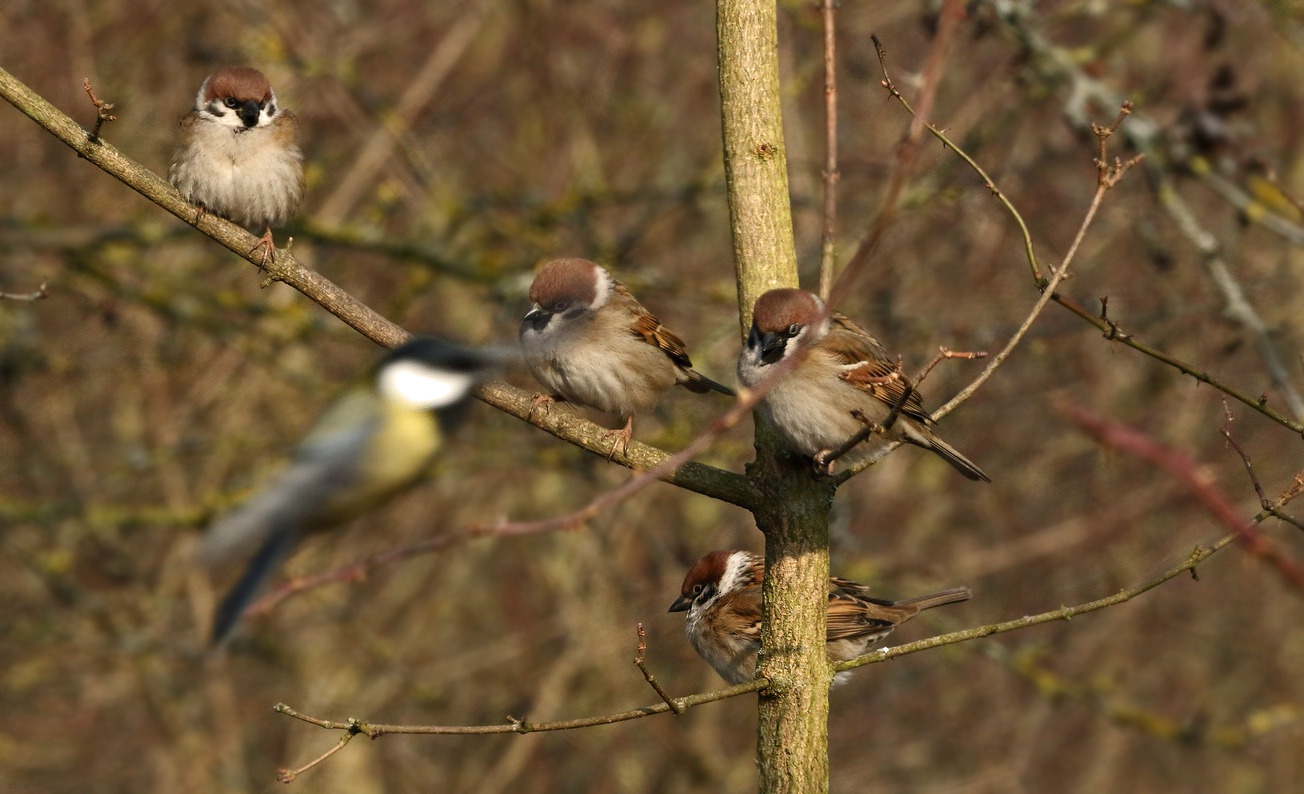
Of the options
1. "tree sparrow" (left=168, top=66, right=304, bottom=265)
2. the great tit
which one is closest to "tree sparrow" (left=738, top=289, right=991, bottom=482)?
the great tit

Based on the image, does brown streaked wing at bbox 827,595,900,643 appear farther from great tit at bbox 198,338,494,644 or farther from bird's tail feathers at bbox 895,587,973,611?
great tit at bbox 198,338,494,644

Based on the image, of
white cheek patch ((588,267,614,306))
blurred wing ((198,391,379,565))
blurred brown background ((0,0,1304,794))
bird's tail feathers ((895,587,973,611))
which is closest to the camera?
blurred wing ((198,391,379,565))

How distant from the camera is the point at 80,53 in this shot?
8391 mm

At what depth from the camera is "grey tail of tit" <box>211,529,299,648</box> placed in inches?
91.7

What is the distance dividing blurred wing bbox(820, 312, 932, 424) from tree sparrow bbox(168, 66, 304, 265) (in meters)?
2.31

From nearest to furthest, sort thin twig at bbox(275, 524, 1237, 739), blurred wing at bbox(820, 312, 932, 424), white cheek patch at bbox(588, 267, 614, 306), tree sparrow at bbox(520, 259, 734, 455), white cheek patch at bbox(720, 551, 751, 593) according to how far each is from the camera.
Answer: thin twig at bbox(275, 524, 1237, 739) → blurred wing at bbox(820, 312, 932, 424) → tree sparrow at bbox(520, 259, 734, 455) → white cheek patch at bbox(588, 267, 614, 306) → white cheek patch at bbox(720, 551, 751, 593)

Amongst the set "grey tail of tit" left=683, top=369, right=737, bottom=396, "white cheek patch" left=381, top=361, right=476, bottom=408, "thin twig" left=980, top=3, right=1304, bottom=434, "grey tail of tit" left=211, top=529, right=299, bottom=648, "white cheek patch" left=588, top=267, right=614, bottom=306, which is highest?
"thin twig" left=980, top=3, right=1304, bottom=434

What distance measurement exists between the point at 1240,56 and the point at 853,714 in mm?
5862

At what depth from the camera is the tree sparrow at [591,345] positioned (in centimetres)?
497

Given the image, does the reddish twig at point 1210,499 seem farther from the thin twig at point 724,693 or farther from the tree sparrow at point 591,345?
the tree sparrow at point 591,345

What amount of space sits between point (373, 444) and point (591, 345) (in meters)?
2.17

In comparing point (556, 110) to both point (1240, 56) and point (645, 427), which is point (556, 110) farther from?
point (1240, 56)

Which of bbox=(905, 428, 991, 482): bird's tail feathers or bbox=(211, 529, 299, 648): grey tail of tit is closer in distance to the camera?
bbox=(211, 529, 299, 648): grey tail of tit

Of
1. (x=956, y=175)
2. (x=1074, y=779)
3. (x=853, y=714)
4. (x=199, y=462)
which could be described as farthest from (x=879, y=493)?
(x=199, y=462)
